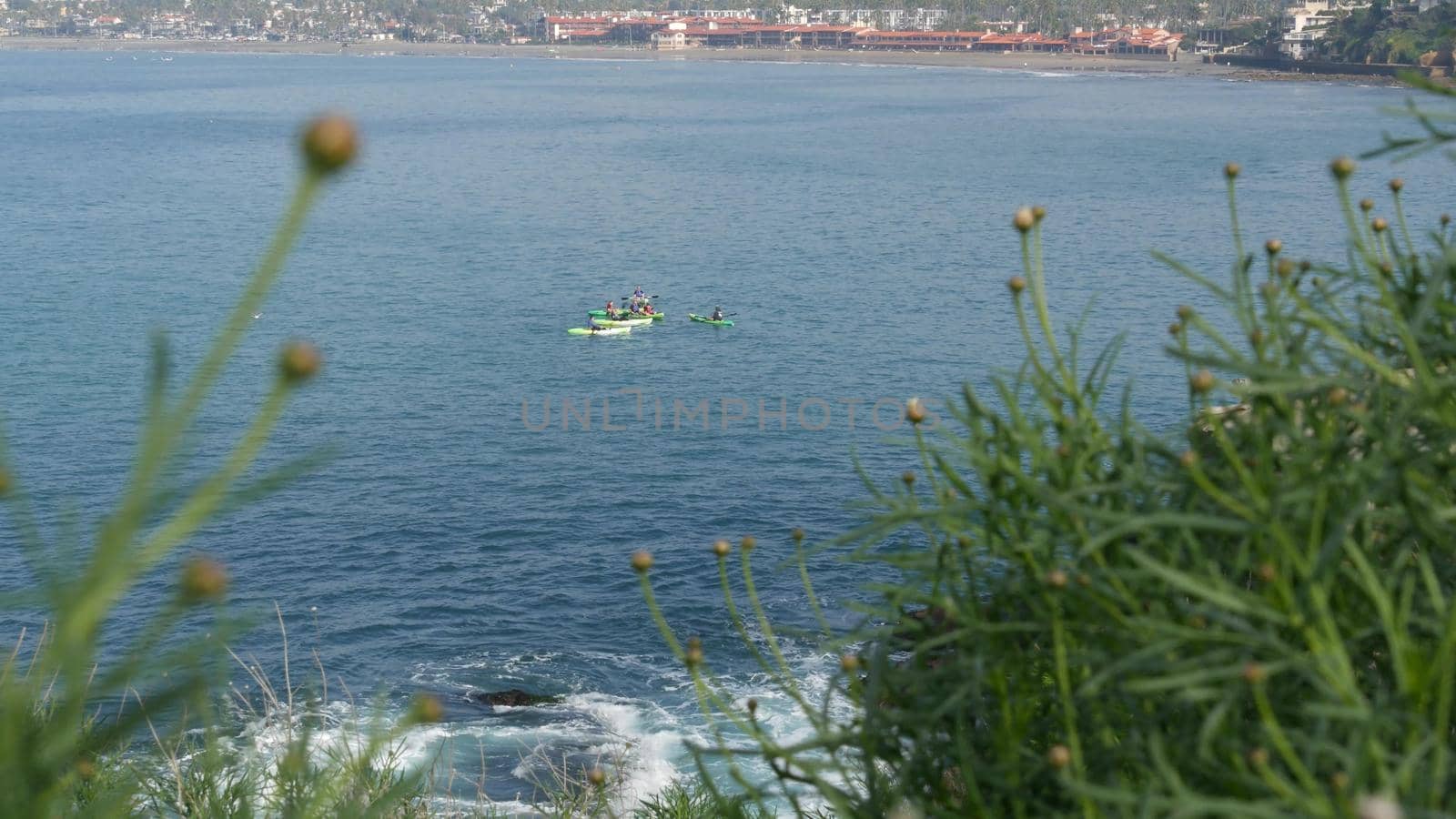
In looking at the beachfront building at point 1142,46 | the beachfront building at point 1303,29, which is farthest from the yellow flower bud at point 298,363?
the beachfront building at point 1142,46

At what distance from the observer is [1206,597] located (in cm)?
228

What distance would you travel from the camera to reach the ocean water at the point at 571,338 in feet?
94.3

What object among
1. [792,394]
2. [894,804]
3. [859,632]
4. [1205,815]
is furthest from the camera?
[792,394]

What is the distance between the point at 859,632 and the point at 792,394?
39.5 meters

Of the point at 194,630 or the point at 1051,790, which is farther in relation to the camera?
the point at 194,630

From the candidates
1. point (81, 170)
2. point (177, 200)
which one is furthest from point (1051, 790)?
point (81, 170)

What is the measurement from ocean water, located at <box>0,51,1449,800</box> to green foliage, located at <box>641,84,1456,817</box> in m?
0.34

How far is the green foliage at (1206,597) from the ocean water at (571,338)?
1.12ft

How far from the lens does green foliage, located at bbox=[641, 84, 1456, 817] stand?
2.28m

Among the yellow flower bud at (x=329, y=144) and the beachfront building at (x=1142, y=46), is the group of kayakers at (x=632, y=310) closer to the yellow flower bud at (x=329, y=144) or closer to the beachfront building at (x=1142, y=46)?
the yellow flower bud at (x=329, y=144)

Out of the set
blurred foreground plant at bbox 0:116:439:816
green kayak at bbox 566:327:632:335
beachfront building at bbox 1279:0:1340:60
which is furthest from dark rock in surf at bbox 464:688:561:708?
beachfront building at bbox 1279:0:1340:60

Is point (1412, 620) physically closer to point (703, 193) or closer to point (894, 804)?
point (894, 804)

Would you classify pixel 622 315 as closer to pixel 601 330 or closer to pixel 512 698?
pixel 601 330

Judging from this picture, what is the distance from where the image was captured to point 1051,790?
275 cm
